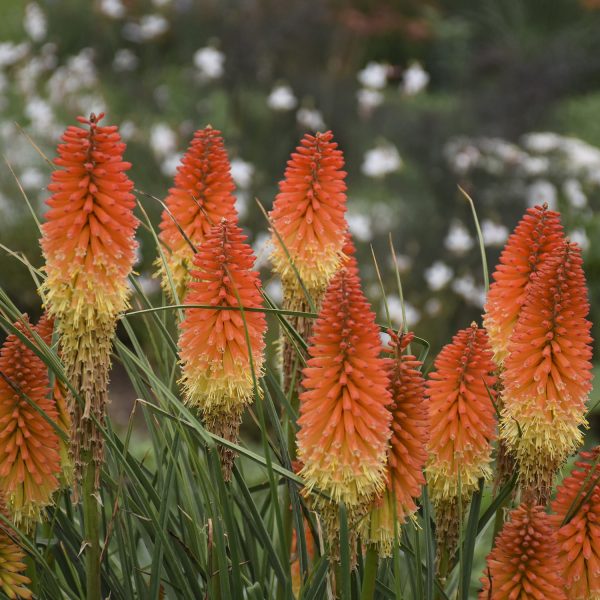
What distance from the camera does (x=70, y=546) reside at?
9.82 feet

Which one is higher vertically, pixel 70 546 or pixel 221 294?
pixel 221 294

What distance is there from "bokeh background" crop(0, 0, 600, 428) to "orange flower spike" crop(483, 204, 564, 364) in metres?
3.94

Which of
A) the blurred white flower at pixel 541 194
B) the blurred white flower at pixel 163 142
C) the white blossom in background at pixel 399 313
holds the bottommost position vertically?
the white blossom in background at pixel 399 313

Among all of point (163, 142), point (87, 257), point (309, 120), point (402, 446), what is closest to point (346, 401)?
point (402, 446)

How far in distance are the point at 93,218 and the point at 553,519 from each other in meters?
1.45

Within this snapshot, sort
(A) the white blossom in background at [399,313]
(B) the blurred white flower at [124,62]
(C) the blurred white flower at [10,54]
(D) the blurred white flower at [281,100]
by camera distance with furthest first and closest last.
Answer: (B) the blurred white flower at [124,62] < (C) the blurred white flower at [10,54] < (D) the blurred white flower at [281,100] < (A) the white blossom in background at [399,313]

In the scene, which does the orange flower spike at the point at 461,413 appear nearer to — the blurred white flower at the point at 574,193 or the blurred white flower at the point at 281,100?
the blurred white flower at the point at 574,193

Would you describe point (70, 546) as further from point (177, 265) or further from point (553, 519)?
point (553, 519)

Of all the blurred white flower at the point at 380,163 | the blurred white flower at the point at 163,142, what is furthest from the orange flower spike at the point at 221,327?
the blurred white flower at the point at 163,142

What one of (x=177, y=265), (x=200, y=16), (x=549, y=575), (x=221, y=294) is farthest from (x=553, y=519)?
(x=200, y=16)

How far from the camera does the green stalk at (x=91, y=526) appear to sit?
2504 millimetres

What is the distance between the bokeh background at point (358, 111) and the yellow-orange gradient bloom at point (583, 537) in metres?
4.17

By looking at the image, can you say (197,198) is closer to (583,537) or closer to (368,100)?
(583,537)

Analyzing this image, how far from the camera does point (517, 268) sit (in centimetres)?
289
